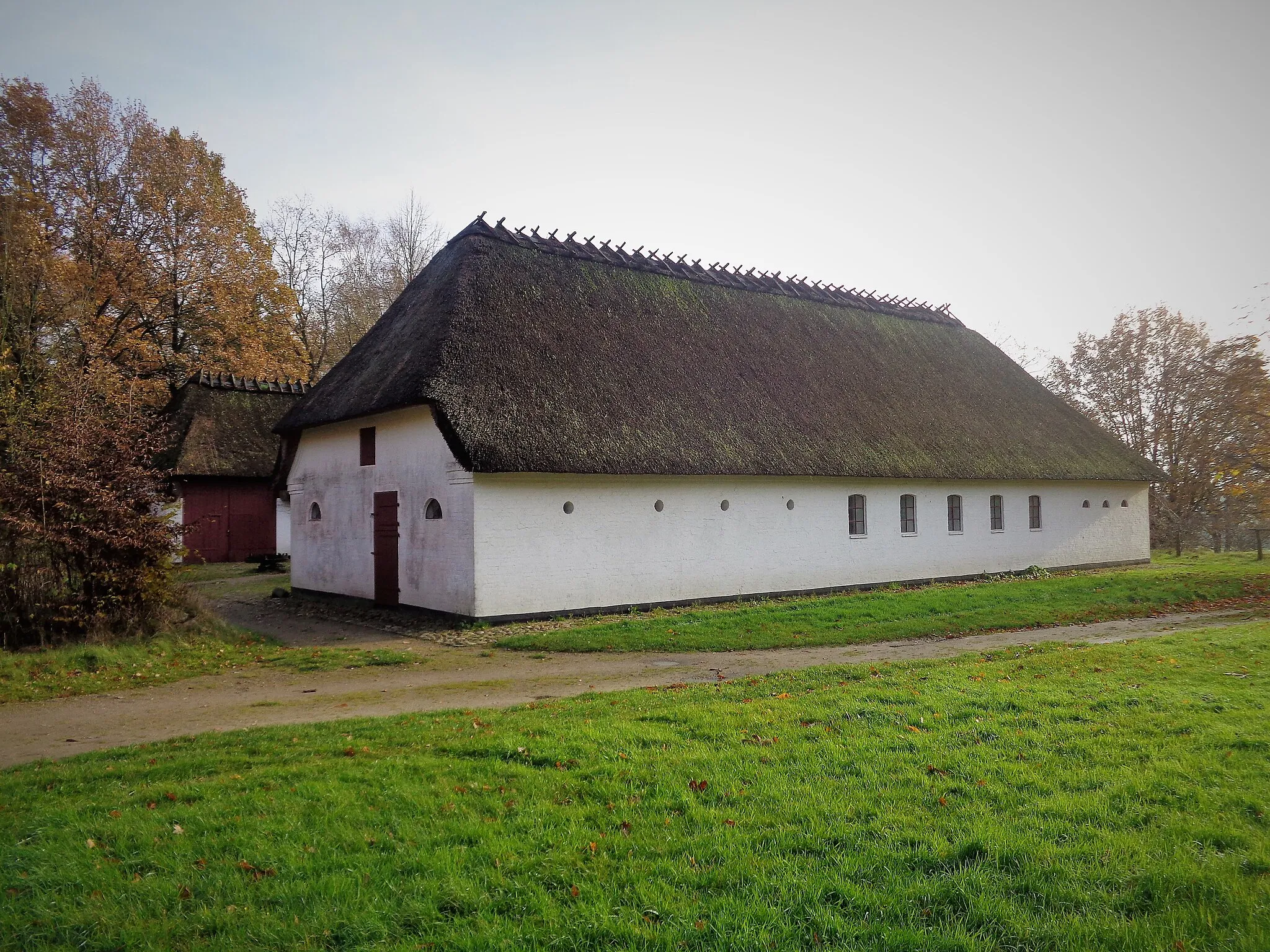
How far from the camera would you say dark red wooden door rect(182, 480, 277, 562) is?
26.7 metres

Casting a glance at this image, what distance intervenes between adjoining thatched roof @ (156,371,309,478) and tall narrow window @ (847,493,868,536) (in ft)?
57.5

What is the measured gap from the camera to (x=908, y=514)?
2119 cm

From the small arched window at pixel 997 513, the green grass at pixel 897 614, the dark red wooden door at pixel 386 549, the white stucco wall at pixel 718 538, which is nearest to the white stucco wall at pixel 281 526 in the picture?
the dark red wooden door at pixel 386 549

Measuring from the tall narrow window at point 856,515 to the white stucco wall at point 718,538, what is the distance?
6.7 inches

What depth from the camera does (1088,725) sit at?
680cm

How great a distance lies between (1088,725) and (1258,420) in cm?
1623

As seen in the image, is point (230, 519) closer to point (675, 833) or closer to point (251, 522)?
point (251, 522)

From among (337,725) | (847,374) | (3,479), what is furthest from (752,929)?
(847,374)

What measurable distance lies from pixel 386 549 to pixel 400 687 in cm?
704

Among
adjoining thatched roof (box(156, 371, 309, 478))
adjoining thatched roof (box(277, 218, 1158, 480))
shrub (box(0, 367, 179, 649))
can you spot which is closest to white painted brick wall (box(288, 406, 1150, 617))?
adjoining thatched roof (box(277, 218, 1158, 480))

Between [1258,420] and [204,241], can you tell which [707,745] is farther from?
[204,241]

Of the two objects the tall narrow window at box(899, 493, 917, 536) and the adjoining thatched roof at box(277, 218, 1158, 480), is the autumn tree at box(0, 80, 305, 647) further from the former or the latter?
the tall narrow window at box(899, 493, 917, 536)

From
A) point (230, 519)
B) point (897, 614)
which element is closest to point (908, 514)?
point (897, 614)

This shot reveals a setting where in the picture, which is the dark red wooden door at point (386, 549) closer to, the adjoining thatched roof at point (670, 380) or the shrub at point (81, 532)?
the adjoining thatched roof at point (670, 380)
